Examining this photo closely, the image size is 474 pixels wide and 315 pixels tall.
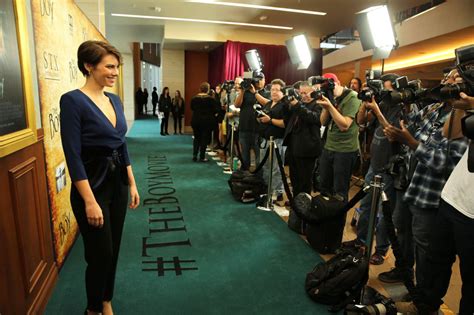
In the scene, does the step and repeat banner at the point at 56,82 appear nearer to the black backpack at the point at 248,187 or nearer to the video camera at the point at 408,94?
the black backpack at the point at 248,187

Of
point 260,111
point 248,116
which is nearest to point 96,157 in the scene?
point 260,111

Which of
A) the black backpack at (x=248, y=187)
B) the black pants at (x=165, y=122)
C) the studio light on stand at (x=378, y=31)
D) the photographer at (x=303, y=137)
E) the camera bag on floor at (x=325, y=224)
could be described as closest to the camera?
the camera bag on floor at (x=325, y=224)

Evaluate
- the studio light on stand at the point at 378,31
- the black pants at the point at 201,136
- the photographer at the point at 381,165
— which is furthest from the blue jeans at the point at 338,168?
the black pants at the point at 201,136

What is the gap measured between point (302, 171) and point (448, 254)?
1655mm

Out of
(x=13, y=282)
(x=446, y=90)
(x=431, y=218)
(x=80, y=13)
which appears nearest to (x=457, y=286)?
(x=431, y=218)

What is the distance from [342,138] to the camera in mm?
2885

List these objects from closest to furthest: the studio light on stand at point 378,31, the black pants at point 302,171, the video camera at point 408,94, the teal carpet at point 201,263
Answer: the video camera at point 408,94
the teal carpet at point 201,263
the black pants at point 302,171
the studio light on stand at point 378,31

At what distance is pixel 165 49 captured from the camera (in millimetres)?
10406

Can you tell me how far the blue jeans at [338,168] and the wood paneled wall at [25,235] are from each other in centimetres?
217

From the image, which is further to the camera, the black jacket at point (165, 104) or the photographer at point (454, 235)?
the black jacket at point (165, 104)

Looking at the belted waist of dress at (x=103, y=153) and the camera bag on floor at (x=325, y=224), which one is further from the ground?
the belted waist of dress at (x=103, y=153)

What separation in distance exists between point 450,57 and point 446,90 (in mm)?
6436

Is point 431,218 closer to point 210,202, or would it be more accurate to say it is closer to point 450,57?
point 210,202

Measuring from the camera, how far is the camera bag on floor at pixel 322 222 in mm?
2586
